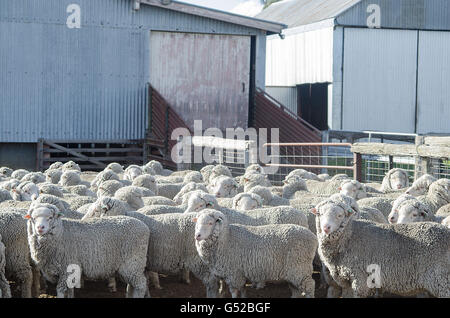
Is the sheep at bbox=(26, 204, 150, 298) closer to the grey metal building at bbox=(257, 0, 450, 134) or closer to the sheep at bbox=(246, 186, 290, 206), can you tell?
the sheep at bbox=(246, 186, 290, 206)

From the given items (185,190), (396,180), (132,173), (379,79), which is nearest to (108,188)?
(185,190)

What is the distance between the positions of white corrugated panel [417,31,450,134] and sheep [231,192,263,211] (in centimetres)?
1895

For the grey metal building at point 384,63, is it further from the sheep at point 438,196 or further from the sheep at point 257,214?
the sheep at point 257,214

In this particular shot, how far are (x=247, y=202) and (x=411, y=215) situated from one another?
249cm

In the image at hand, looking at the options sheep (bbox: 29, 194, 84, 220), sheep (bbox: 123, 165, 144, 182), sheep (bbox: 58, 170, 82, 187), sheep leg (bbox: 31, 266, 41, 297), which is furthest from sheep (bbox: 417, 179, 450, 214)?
sheep (bbox: 58, 170, 82, 187)

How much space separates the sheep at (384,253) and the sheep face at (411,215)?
768 mm

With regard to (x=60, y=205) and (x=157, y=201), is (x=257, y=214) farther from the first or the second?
(x=60, y=205)

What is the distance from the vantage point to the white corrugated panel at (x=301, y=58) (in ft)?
91.5

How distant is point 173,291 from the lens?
9.73m

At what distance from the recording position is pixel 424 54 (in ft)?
92.4

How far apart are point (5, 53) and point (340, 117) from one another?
474 inches

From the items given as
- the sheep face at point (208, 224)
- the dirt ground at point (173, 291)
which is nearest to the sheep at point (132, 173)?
the dirt ground at point (173, 291)
